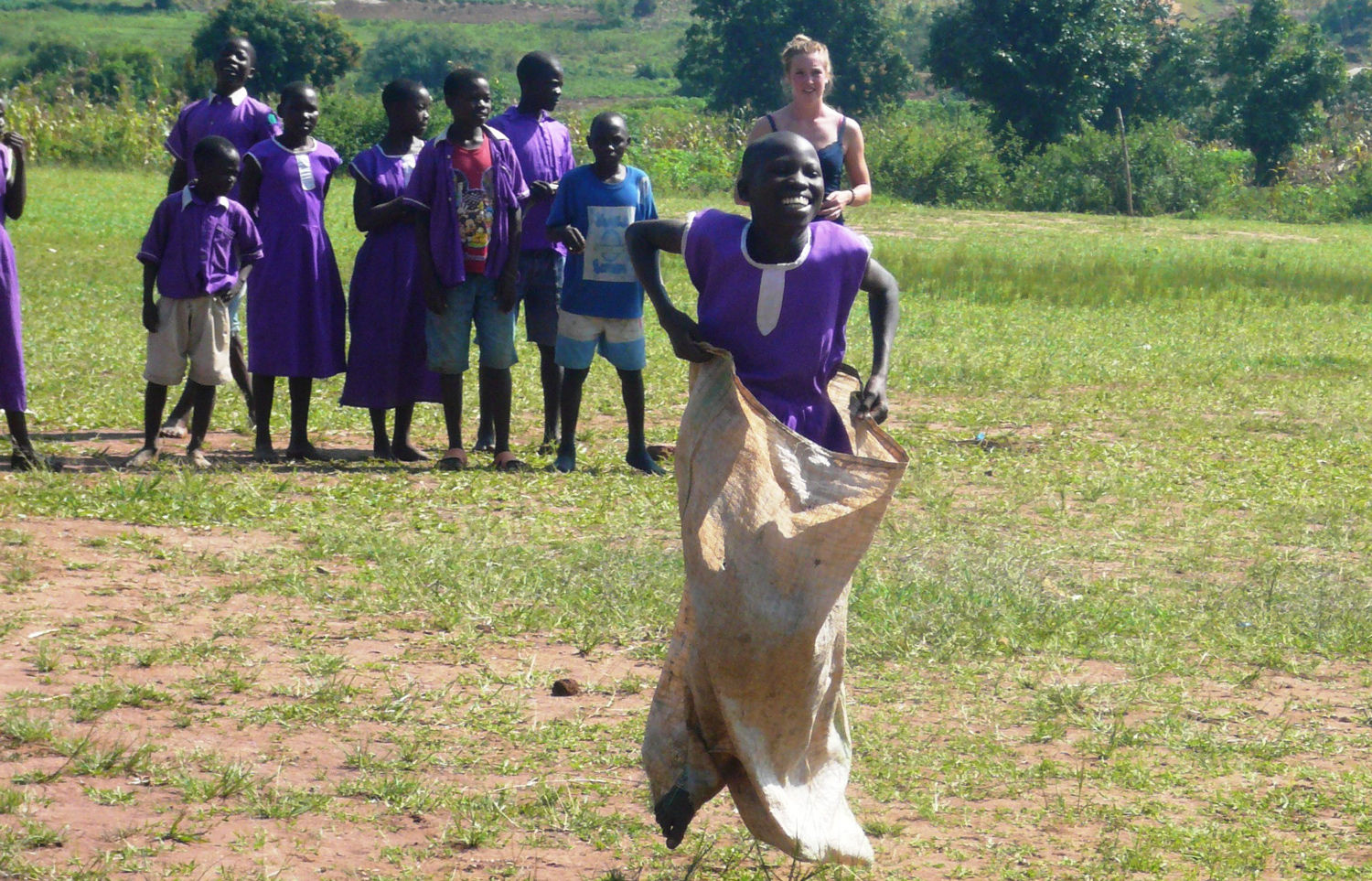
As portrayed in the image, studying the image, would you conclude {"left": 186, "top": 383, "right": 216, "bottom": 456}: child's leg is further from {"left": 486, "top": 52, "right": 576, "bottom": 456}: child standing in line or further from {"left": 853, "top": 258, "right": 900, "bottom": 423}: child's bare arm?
{"left": 853, "top": 258, "right": 900, "bottom": 423}: child's bare arm

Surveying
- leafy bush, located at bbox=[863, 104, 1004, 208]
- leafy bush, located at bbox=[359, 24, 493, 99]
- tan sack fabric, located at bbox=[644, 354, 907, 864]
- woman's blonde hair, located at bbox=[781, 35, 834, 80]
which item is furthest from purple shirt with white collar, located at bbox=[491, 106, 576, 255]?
leafy bush, located at bbox=[359, 24, 493, 99]

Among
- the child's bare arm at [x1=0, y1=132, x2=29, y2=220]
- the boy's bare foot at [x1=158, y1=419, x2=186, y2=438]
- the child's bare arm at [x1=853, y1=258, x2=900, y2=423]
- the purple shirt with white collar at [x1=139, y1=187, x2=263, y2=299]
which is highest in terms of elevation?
the child's bare arm at [x1=853, y1=258, x2=900, y2=423]

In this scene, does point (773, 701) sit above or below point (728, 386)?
below

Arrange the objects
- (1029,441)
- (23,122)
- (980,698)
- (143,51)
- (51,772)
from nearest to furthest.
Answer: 1. (51,772)
2. (980,698)
3. (1029,441)
4. (23,122)
5. (143,51)

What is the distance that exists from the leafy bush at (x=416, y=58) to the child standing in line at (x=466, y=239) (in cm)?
5989

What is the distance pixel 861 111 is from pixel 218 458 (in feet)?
158

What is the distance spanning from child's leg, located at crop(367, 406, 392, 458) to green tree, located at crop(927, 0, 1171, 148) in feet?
97.1

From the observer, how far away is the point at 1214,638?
5316 millimetres

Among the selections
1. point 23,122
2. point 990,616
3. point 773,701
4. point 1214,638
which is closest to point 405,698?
point 773,701

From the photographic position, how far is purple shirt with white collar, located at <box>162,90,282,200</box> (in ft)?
25.4

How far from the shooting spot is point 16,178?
6.90m

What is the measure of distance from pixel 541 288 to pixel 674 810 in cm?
471

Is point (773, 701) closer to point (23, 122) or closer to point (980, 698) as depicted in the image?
point (980, 698)

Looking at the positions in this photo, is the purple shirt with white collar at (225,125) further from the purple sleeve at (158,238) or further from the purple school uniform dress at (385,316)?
the purple sleeve at (158,238)
